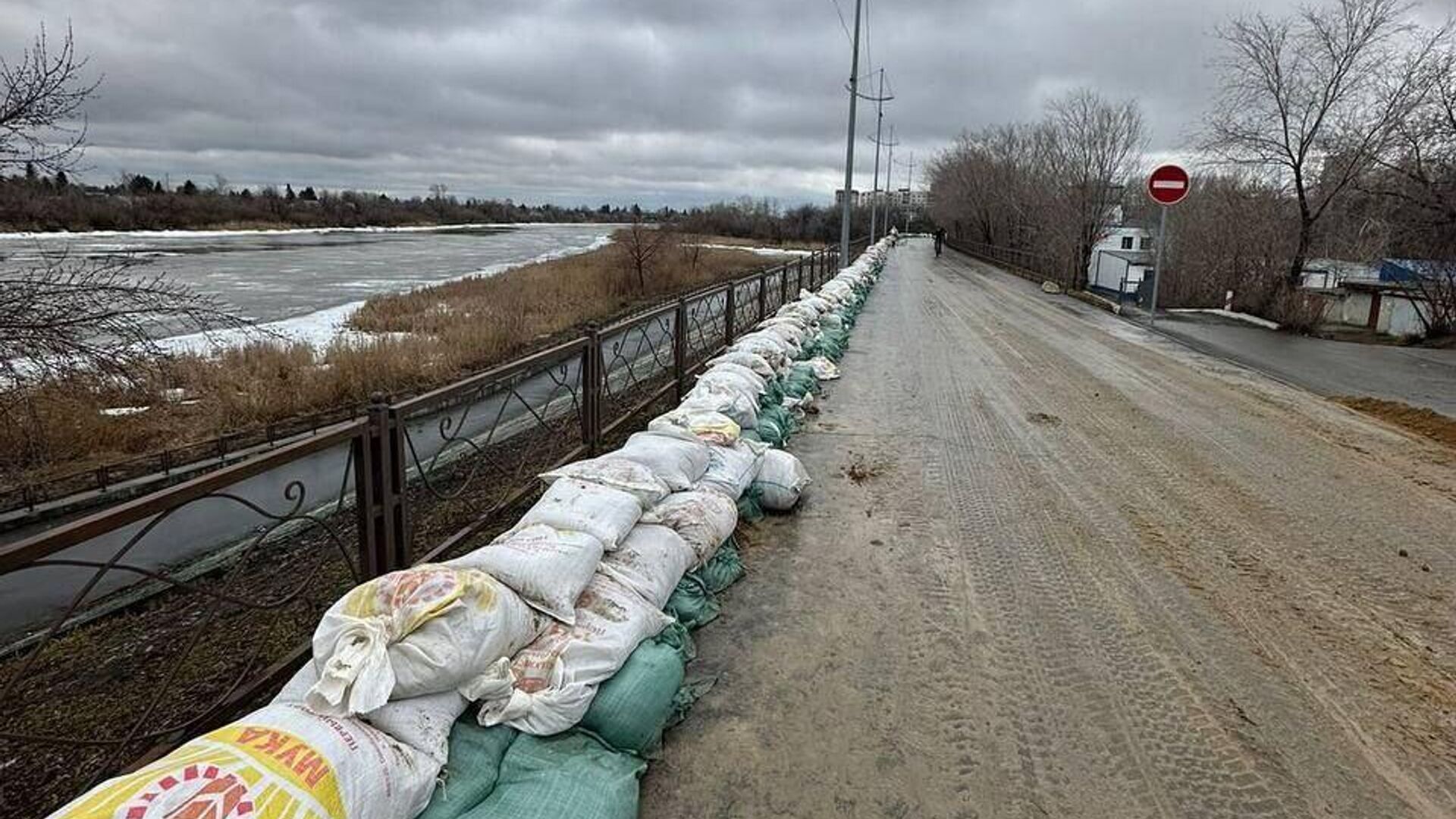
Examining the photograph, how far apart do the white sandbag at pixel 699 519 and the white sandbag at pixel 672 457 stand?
0.08 metres

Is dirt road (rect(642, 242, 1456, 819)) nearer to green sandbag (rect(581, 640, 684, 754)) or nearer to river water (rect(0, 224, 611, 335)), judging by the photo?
green sandbag (rect(581, 640, 684, 754))

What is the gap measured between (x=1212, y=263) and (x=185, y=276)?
31.1m

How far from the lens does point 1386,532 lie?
409 cm

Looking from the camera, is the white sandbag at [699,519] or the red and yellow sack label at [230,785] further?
the white sandbag at [699,519]

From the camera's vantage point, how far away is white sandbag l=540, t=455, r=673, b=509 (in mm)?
3194

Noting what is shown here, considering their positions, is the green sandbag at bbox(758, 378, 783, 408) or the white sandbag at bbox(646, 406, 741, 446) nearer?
the white sandbag at bbox(646, 406, 741, 446)

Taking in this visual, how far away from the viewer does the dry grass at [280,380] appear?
27.7ft

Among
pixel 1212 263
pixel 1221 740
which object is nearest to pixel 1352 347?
pixel 1212 263

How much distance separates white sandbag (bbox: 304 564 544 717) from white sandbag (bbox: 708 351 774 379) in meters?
4.04

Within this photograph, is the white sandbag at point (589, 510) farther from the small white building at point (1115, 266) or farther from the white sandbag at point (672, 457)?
the small white building at point (1115, 266)

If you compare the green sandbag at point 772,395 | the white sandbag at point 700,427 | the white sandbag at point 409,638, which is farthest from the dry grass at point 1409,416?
the white sandbag at point 409,638

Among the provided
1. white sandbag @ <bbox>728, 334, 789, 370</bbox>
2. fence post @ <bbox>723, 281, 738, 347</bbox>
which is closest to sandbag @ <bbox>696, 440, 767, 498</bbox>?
white sandbag @ <bbox>728, 334, 789, 370</bbox>

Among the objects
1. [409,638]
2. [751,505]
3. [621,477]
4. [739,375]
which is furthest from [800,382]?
[409,638]

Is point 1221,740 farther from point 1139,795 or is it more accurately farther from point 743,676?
point 743,676
